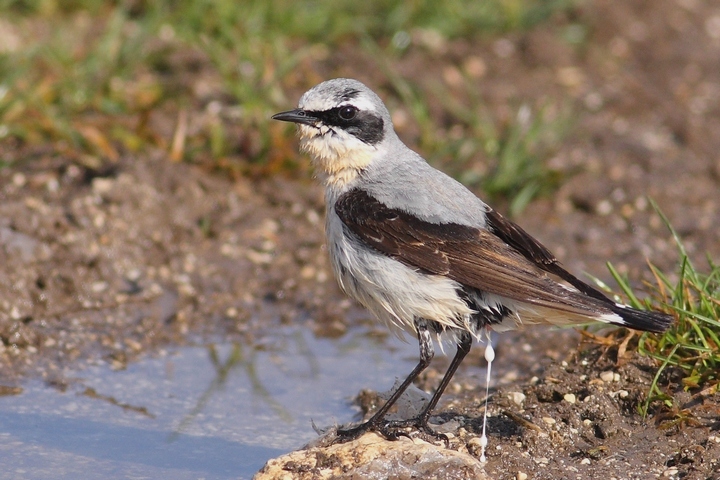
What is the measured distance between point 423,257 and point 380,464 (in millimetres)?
1104

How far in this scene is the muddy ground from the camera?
520cm

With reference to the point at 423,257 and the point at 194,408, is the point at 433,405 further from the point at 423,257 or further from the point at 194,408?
the point at 194,408

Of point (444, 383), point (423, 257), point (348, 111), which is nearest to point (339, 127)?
point (348, 111)

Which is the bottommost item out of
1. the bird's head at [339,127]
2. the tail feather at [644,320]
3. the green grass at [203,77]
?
the tail feather at [644,320]

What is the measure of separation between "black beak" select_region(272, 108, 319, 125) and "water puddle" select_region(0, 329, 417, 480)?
167 centimetres

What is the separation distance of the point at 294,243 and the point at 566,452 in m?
3.47

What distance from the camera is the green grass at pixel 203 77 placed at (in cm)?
823

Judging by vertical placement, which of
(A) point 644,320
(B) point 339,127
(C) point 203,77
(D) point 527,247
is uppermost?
(C) point 203,77

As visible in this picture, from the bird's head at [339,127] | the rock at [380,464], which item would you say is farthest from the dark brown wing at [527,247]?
the rock at [380,464]

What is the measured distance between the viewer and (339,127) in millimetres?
5719

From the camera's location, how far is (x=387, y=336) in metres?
7.21

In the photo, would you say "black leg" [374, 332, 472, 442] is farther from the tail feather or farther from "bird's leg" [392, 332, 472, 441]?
the tail feather

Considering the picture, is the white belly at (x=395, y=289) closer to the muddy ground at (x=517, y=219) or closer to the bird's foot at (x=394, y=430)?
the bird's foot at (x=394, y=430)

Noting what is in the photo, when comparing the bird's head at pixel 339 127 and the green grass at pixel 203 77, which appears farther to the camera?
the green grass at pixel 203 77
